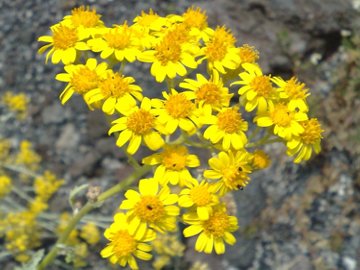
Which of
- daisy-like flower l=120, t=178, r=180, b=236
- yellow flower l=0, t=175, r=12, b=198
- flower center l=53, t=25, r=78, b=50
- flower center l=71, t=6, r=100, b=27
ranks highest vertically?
flower center l=71, t=6, r=100, b=27

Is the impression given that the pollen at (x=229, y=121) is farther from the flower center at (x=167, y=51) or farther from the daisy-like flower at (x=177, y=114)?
the flower center at (x=167, y=51)

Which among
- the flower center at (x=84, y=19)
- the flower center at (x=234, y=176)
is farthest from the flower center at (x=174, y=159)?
the flower center at (x=84, y=19)

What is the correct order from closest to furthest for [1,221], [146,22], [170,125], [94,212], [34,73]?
[170,125]
[146,22]
[1,221]
[94,212]
[34,73]

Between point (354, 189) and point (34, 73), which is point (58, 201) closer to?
point (34, 73)

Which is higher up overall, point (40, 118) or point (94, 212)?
point (40, 118)

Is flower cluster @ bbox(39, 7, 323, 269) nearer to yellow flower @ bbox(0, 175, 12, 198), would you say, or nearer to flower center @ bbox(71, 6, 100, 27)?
flower center @ bbox(71, 6, 100, 27)

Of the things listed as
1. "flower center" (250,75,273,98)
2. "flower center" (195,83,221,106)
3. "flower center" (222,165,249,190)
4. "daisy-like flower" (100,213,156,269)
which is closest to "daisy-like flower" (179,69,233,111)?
"flower center" (195,83,221,106)

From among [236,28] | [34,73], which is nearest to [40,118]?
[34,73]
